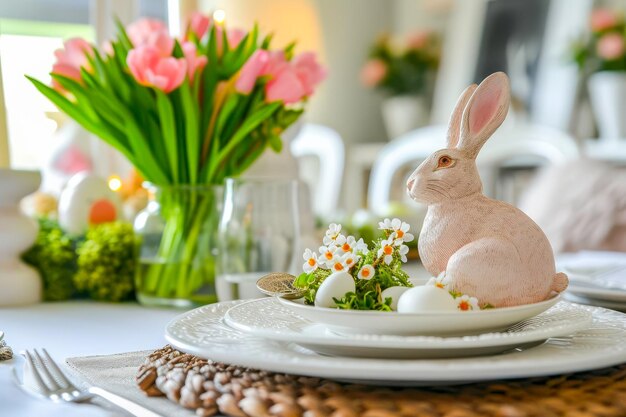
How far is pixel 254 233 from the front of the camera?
0.95 meters

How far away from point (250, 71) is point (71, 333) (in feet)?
1.21

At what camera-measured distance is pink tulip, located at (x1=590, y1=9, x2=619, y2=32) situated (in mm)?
2628

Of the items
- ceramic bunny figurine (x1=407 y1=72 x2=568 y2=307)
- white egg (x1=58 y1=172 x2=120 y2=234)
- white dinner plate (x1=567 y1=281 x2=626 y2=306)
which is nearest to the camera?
ceramic bunny figurine (x1=407 y1=72 x2=568 y2=307)

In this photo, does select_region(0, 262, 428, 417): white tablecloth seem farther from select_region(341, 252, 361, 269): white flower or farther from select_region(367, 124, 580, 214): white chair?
select_region(367, 124, 580, 214): white chair

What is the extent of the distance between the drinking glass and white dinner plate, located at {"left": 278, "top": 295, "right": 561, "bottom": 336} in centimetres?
41

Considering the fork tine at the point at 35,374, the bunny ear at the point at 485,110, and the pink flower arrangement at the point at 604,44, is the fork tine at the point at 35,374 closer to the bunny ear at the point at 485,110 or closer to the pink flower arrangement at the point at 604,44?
the bunny ear at the point at 485,110

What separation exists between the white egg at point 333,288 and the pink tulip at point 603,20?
2365mm

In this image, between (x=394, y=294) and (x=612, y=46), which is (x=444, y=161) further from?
(x=612, y=46)

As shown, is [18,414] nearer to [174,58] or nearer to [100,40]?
[174,58]

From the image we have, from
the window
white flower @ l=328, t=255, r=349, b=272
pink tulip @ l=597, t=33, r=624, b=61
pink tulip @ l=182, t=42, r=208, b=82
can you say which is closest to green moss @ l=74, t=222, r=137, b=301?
pink tulip @ l=182, t=42, r=208, b=82

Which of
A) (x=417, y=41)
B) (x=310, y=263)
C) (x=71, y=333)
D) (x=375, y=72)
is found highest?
(x=417, y=41)

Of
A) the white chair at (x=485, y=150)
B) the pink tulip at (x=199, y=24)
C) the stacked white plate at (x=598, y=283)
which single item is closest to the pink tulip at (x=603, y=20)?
the white chair at (x=485, y=150)

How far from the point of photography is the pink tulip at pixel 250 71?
96cm

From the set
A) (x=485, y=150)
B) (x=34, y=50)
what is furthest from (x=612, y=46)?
(x=34, y=50)
